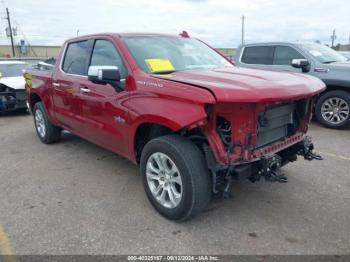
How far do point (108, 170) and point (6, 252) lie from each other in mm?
1998

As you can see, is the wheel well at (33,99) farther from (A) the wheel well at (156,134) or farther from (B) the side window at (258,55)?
(B) the side window at (258,55)

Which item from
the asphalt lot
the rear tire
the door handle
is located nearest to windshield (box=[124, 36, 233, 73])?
the door handle

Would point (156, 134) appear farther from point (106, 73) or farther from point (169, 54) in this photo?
point (169, 54)

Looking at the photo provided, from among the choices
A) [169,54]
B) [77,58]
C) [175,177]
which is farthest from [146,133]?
[77,58]

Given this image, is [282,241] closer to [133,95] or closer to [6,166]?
[133,95]

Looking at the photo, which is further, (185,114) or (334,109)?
(334,109)

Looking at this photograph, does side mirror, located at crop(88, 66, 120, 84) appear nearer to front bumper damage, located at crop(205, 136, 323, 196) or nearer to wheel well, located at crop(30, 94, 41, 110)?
front bumper damage, located at crop(205, 136, 323, 196)

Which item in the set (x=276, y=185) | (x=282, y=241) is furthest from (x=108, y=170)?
(x=282, y=241)

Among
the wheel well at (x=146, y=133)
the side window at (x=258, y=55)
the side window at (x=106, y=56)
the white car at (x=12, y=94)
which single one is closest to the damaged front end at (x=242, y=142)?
the wheel well at (x=146, y=133)

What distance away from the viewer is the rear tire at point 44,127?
584 centimetres

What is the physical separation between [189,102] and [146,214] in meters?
1.35

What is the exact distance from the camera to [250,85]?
2.75 m

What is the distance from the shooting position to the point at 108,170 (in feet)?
15.4

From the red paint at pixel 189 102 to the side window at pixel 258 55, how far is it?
4.69m
